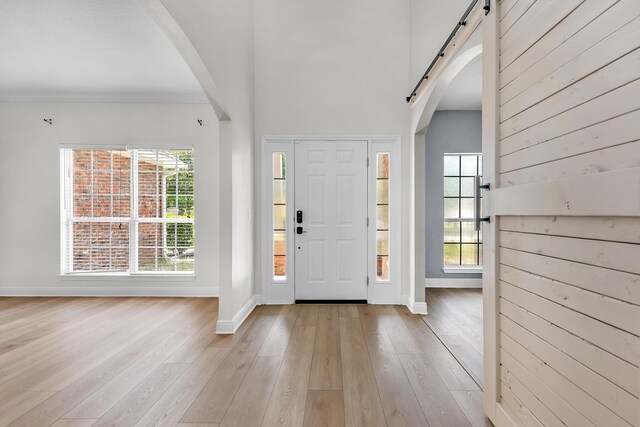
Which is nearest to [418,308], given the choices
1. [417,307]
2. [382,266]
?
[417,307]

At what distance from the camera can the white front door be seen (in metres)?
4.18

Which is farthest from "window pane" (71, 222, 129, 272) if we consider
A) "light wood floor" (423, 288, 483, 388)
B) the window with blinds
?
"light wood floor" (423, 288, 483, 388)

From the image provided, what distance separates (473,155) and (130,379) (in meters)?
5.34

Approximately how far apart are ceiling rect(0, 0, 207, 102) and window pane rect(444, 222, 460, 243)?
168 inches

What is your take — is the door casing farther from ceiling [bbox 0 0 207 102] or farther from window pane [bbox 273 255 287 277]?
ceiling [bbox 0 0 207 102]

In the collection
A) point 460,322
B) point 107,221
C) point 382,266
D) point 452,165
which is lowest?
point 460,322

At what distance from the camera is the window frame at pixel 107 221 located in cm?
456

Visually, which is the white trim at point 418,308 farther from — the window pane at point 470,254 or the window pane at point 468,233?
the window pane at point 468,233

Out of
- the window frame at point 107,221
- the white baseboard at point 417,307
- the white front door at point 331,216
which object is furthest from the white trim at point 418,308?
the window frame at point 107,221

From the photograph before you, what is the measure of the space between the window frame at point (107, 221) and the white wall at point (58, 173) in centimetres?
7

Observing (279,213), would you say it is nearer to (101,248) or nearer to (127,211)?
(127,211)

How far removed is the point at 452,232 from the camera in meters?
5.25

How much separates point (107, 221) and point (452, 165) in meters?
5.42

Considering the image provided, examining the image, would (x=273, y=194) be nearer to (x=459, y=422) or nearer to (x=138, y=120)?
(x=138, y=120)
